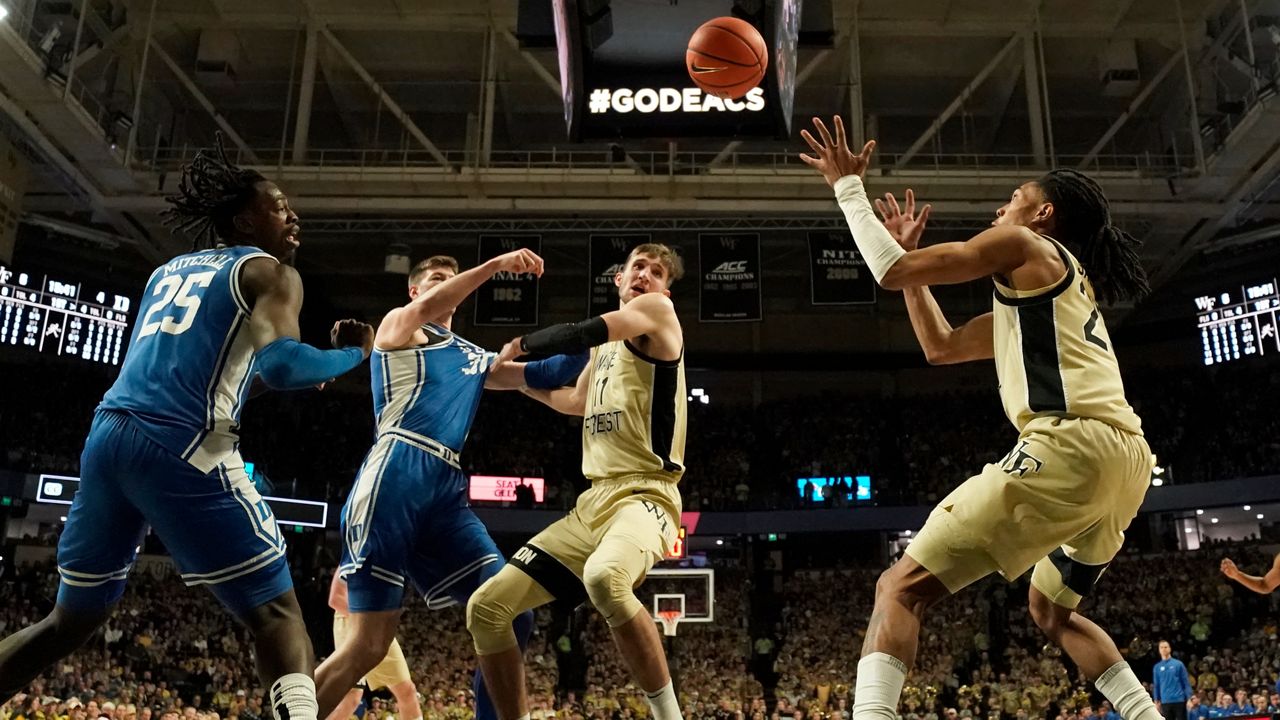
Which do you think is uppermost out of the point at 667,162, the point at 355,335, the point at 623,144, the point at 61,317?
the point at 667,162

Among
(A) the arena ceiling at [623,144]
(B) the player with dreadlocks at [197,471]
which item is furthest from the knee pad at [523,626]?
(A) the arena ceiling at [623,144]

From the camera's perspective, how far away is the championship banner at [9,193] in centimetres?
1523

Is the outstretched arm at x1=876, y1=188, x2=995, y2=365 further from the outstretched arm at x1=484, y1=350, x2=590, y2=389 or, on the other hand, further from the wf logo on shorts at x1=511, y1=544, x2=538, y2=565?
the wf logo on shorts at x1=511, y1=544, x2=538, y2=565

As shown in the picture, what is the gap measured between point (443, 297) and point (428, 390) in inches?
19.3

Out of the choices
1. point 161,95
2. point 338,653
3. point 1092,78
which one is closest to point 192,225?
point 338,653

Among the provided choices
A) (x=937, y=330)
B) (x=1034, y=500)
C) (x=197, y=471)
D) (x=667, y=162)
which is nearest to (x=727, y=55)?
(x=937, y=330)

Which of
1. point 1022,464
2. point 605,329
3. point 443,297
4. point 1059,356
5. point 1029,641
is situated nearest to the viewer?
point 1022,464

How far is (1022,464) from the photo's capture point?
3.52 meters

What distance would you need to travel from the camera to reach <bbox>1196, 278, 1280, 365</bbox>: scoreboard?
742 inches

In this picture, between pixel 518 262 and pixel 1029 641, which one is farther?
pixel 1029 641

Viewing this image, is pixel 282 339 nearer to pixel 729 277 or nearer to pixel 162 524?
pixel 162 524

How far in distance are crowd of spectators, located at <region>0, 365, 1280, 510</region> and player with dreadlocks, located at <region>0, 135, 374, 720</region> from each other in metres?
20.0

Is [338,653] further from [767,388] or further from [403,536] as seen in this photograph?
[767,388]

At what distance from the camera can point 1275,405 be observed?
77.1 ft
